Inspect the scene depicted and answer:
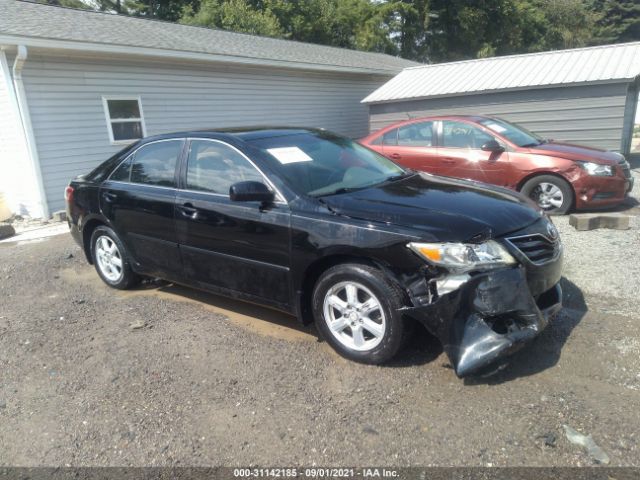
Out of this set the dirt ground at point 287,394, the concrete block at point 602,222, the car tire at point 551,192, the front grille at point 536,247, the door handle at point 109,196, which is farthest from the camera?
the car tire at point 551,192

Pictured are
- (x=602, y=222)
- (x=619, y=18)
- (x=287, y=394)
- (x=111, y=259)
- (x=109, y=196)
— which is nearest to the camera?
(x=287, y=394)

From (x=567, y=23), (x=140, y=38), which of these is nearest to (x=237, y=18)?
(x=140, y=38)

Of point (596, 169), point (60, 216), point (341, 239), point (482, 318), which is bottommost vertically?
point (60, 216)

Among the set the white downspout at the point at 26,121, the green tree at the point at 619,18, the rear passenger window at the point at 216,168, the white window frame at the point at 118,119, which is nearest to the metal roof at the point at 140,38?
the white downspout at the point at 26,121

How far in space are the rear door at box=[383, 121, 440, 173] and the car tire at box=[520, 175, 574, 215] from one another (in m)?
1.44

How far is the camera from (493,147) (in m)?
7.30

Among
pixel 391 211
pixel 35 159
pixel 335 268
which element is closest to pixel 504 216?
pixel 391 211

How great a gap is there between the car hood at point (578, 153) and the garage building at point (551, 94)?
5446 mm

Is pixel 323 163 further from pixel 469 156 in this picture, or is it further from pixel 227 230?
pixel 469 156

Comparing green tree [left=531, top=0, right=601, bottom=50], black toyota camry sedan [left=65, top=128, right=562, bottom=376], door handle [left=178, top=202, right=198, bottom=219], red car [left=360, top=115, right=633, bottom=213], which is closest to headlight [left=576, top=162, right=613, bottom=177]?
red car [left=360, top=115, right=633, bottom=213]

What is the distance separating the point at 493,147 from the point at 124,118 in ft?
25.5

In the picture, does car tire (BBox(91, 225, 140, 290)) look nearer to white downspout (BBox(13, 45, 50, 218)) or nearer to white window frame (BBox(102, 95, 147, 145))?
white downspout (BBox(13, 45, 50, 218))

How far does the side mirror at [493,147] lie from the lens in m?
7.30

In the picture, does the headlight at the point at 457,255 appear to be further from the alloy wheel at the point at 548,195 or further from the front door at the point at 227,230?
the alloy wheel at the point at 548,195
